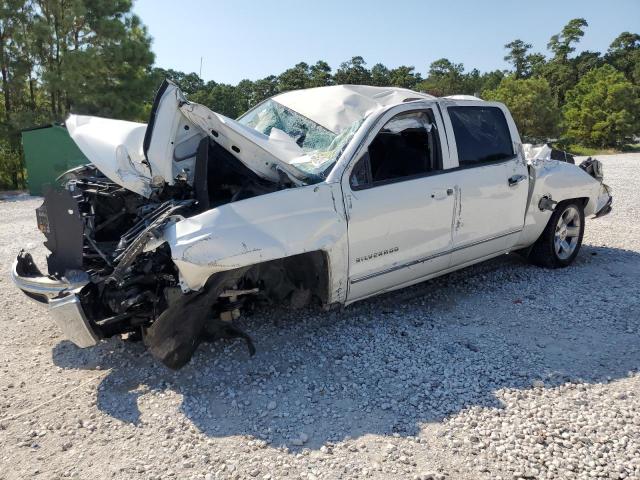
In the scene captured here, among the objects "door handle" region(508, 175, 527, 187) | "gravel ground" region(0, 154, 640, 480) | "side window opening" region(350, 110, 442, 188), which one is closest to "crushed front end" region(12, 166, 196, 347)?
"gravel ground" region(0, 154, 640, 480)

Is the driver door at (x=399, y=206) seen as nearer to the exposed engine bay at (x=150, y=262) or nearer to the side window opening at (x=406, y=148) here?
the side window opening at (x=406, y=148)

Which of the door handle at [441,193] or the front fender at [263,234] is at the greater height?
the door handle at [441,193]

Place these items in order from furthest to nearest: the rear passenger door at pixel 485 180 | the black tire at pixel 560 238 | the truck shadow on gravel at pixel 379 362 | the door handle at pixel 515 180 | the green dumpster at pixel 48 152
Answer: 1. the green dumpster at pixel 48 152
2. the black tire at pixel 560 238
3. the door handle at pixel 515 180
4. the rear passenger door at pixel 485 180
5. the truck shadow on gravel at pixel 379 362

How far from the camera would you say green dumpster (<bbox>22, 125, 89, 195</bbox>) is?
44.5ft

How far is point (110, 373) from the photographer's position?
3.67 metres

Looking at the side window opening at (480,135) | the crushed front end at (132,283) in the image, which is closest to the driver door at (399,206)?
the side window opening at (480,135)

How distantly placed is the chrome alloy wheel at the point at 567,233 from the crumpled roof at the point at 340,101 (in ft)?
7.24

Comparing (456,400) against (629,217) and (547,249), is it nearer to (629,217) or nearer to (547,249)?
(547,249)

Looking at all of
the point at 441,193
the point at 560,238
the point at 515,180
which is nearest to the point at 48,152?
the point at 441,193

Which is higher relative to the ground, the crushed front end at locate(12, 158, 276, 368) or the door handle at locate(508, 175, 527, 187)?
the door handle at locate(508, 175, 527, 187)

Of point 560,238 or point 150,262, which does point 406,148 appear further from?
point 150,262

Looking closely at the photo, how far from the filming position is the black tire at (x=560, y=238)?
18.4 ft

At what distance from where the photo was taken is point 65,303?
10.5 ft

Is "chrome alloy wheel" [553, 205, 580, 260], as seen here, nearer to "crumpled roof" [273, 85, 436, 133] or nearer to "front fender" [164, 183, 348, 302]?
"crumpled roof" [273, 85, 436, 133]
